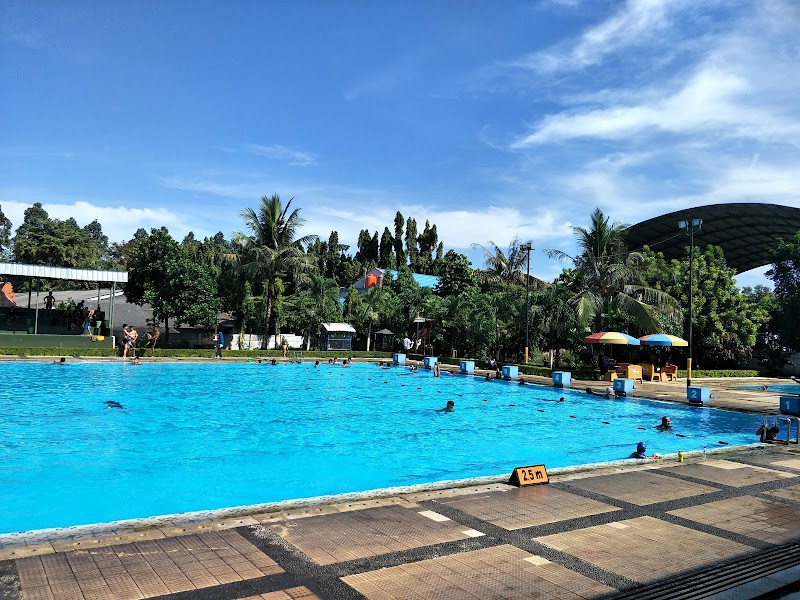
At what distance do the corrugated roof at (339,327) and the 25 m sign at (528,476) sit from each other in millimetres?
36442

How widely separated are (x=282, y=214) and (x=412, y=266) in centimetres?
3660

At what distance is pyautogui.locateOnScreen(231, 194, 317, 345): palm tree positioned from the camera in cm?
4234

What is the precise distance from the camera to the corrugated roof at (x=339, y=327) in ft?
149

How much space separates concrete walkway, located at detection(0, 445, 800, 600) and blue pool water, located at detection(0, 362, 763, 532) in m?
4.70

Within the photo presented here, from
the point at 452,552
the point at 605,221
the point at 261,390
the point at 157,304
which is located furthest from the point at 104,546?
the point at 157,304

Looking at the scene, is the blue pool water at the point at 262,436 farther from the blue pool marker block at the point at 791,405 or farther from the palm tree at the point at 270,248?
the palm tree at the point at 270,248

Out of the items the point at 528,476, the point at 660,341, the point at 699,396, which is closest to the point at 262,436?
the point at 528,476

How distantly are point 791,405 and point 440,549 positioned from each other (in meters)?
16.6

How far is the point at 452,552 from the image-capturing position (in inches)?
242

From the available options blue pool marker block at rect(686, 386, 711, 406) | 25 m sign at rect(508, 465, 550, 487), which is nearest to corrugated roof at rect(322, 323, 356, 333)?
blue pool marker block at rect(686, 386, 711, 406)

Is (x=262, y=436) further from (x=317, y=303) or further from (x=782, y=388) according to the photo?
(x=317, y=303)

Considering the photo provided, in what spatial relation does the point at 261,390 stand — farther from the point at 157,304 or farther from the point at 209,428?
the point at 157,304

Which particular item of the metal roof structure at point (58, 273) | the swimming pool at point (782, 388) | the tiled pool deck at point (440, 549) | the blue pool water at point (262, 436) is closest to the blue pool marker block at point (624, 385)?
the blue pool water at point (262, 436)

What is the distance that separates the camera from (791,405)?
1808 centimetres
